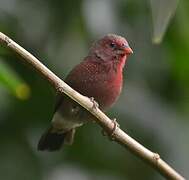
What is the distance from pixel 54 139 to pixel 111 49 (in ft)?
3.24

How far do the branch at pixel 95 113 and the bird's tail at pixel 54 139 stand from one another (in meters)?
2.02

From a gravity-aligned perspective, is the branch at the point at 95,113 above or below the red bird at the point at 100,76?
below

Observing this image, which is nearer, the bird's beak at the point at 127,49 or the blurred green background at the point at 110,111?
the bird's beak at the point at 127,49

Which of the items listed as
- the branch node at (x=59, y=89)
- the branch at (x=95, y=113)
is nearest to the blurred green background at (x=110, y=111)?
the branch at (x=95, y=113)

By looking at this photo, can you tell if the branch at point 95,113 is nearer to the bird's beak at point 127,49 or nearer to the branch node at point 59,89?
the branch node at point 59,89

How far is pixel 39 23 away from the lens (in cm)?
527

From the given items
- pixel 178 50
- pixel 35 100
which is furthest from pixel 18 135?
pixel 178 50

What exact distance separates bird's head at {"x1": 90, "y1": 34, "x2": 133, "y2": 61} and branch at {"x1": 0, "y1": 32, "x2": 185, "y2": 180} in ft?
4.92

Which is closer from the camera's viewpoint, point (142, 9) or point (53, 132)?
point (53, 132)

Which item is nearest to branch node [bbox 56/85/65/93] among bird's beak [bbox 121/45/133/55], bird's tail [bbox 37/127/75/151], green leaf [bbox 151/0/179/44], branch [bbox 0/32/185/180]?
branch [bbox 0/32/185/180]

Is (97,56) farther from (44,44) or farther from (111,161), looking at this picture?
(111,161)

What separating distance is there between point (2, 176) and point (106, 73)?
1459 mm

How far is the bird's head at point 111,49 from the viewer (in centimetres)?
430

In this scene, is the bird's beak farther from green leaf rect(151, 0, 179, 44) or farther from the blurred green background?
green leaf rect(151, 0, 179, 44)
